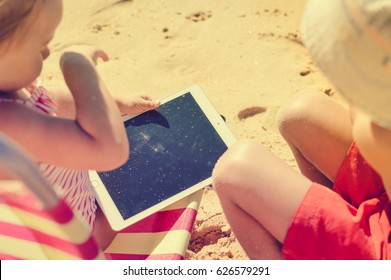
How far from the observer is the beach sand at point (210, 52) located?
253 cm

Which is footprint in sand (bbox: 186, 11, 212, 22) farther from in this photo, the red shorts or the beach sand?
the red shorts

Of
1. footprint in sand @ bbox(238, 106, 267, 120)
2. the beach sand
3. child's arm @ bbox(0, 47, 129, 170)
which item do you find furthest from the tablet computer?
footprint in sand @ bbox(238, 106, 267, 120)

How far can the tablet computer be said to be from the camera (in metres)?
1.75

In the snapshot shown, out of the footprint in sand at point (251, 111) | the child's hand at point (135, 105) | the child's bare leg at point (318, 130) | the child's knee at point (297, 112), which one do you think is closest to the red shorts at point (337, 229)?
the child's bare leg at point (318, 130)

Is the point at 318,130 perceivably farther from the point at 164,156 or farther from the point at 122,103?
the point at 122,103

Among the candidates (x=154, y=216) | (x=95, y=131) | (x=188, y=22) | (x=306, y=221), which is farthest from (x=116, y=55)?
(x=306, y=221)

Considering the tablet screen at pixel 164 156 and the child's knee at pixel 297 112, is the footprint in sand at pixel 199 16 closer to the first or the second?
the tablet screen at pixel 164 156

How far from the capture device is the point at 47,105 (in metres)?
1.59

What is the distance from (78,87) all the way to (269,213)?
0.61 m

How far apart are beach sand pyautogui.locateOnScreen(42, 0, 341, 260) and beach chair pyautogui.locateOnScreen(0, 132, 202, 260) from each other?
50 cm

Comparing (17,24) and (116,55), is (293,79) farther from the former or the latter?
(17,24)

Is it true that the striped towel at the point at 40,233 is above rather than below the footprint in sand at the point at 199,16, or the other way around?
above

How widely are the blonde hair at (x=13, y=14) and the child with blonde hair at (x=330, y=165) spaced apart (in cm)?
63

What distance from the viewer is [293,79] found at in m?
2.60
